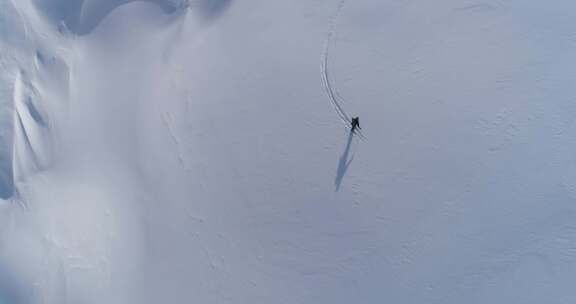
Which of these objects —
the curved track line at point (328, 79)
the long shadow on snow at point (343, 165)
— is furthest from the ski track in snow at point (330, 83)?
the long shadow on snow at point (343, 165)

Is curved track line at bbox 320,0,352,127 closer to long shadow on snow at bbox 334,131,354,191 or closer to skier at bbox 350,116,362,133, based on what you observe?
skier at bbox 350,116,362,133

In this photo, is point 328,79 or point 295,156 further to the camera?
point 328,79

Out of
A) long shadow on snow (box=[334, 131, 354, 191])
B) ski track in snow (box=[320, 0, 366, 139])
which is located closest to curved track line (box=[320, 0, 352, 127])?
ski track in snow (box=[320, 0, 366, 139])

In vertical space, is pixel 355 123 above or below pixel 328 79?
below

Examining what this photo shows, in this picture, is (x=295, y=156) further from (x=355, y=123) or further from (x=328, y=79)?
(x=328, y=79)

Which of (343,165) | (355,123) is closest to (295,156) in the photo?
(343,165)

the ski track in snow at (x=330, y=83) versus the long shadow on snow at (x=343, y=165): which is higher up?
the ski track in snow at (x=330, y=83)

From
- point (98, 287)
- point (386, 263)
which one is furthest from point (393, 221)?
point (98, 287)

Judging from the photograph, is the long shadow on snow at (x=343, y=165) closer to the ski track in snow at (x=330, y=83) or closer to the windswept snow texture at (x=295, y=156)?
the windswept snow texture at (x=295, y=156)

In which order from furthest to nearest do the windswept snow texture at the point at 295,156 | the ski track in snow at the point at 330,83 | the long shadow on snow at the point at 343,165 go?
the ski track in snow at the point at 330,83, the long shadow on snow at the point at 343,165, the windswept snow texture at the point at 295,156
